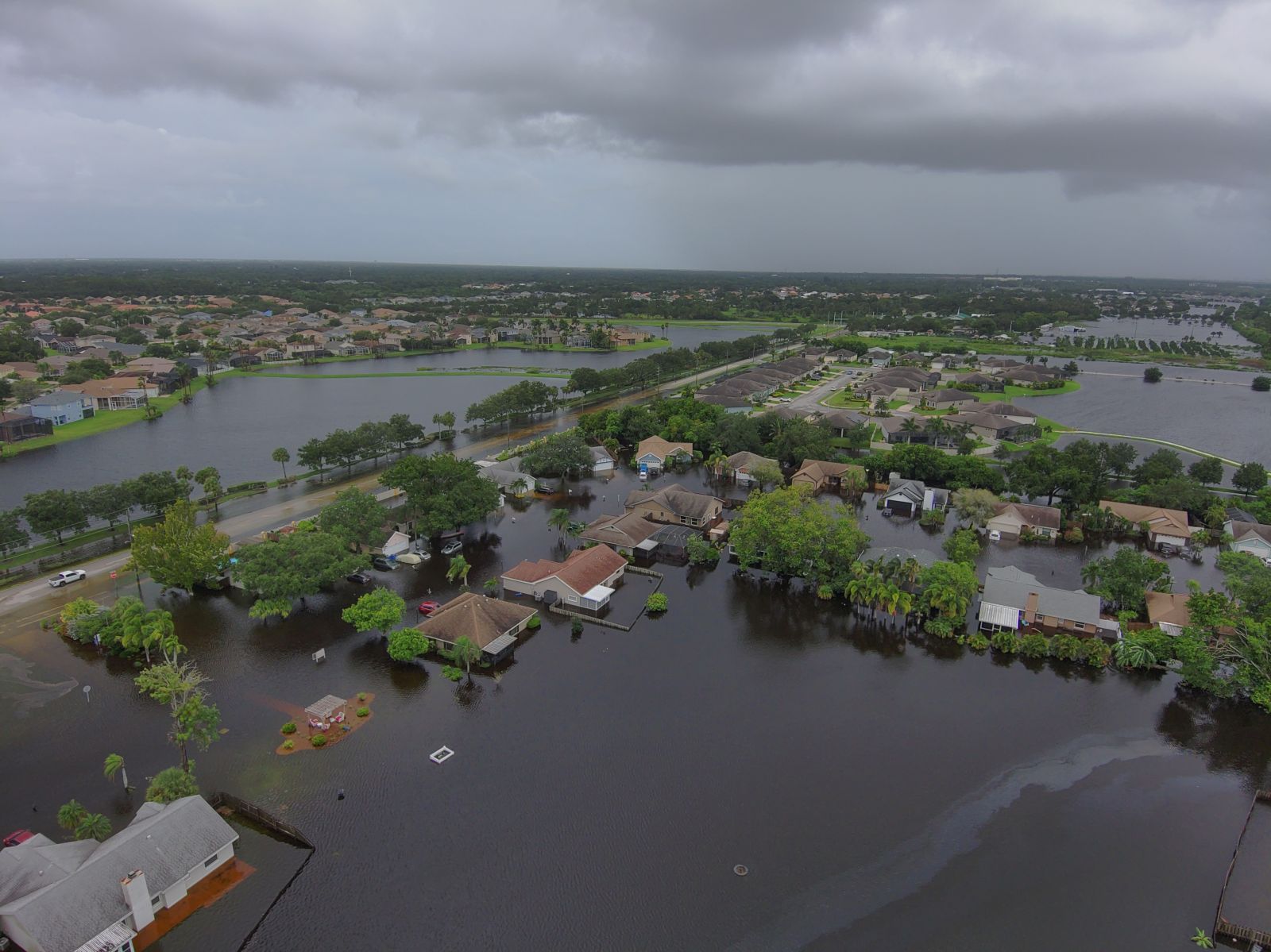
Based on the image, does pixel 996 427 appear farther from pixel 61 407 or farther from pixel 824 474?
pixel 61 407

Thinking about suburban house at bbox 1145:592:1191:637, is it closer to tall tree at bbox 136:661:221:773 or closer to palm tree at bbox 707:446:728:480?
palm tree at bbox 707:446:728:480

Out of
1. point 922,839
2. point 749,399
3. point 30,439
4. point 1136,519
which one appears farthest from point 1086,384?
point 30,439

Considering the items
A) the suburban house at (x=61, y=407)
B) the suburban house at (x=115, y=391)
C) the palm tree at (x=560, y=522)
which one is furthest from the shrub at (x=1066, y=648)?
the suburban house at (x=115, y=391)

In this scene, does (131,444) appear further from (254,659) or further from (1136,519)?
(1136,519)

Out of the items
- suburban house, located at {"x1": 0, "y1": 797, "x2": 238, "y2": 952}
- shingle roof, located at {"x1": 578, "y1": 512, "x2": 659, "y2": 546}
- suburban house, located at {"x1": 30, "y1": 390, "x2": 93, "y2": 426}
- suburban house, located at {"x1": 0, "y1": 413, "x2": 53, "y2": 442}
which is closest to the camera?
suburban house, located at {"x1": 0, "y1": 797, "x2": 238, "y2": 952}

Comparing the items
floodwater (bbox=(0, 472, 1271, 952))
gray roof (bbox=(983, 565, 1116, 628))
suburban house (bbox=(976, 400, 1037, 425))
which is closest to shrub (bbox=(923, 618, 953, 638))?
floodwater (bbox=(0, 472, 1271, 952))

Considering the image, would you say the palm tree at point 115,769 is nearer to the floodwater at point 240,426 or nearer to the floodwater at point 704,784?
the floodwater at point 704,784
